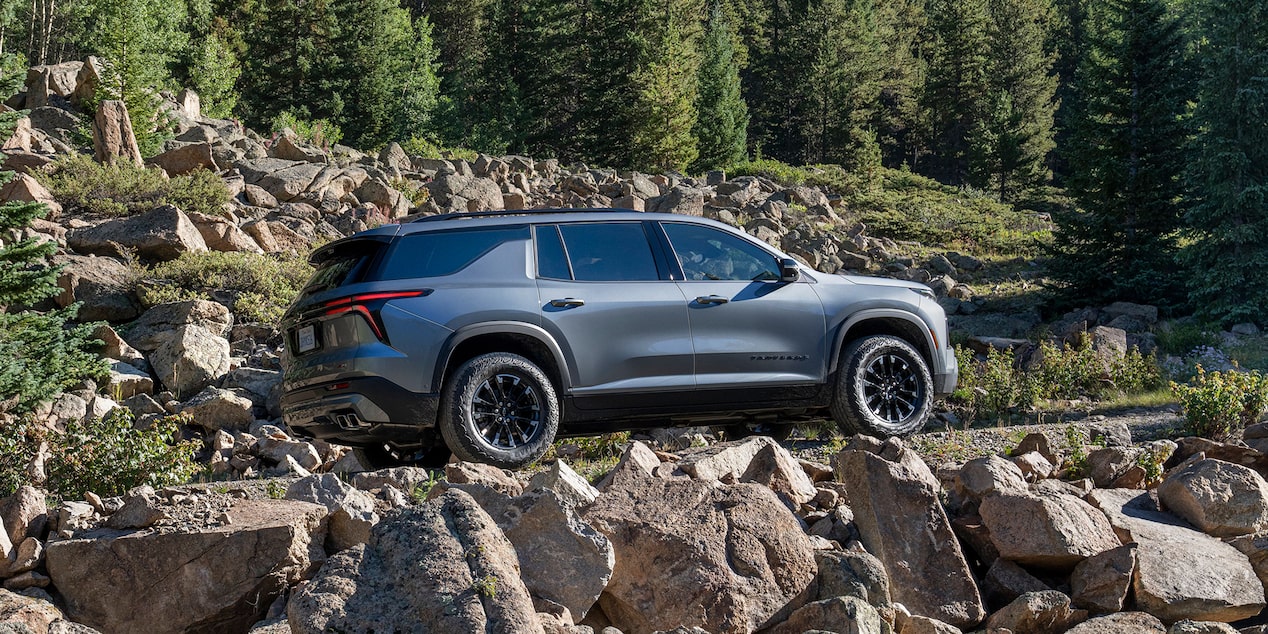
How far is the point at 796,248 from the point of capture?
92.0 feet

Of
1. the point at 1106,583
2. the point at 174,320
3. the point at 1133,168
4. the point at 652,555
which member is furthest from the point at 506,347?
the point at 1133,168

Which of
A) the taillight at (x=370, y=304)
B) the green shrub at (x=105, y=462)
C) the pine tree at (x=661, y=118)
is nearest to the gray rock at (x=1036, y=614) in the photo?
the taillight at (x=370, y=304)

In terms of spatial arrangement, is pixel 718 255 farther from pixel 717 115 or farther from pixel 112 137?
pixel 717 115

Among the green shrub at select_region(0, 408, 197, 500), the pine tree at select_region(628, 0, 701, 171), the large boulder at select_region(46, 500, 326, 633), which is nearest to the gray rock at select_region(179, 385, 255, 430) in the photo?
the green shrub at select_region(0, 408, 197, 500)

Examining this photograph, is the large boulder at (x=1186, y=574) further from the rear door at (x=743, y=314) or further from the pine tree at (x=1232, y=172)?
the pine tree at (x=1232, y=172)

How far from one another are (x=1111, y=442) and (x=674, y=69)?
4197 centimetres

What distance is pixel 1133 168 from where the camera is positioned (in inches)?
941

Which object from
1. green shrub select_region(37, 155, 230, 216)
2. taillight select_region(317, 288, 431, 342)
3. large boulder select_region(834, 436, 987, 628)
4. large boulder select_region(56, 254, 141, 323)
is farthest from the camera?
green shrub select_region(37, 155, 230, 216)

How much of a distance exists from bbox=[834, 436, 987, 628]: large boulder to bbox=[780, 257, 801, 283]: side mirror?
91.7 inches

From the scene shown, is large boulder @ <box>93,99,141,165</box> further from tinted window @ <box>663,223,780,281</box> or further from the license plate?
tinted window @ <box>663,223,780,281</box>

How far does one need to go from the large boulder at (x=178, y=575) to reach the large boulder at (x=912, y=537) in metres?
2.93

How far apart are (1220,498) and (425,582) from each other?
4865 millimetres

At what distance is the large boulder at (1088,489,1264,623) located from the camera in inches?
236

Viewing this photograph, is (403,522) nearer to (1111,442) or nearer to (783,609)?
(783,609)
